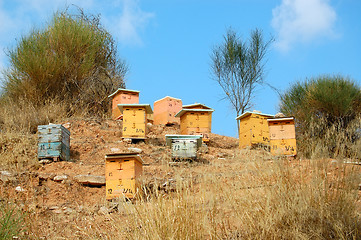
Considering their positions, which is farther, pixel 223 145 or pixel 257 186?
pixel 223 145

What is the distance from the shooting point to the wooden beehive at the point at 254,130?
11.3 m

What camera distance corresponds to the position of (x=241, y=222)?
3912 mm

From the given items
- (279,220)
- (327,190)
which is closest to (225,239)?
(279,220)

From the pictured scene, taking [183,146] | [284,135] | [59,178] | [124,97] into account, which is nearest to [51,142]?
[59,178]

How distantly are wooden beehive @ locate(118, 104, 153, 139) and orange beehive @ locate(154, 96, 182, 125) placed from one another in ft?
12.1

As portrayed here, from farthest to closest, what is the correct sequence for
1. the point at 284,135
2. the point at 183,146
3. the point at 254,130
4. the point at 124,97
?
the point at 124,97 → the point at 254,130 → the point at 284,135 → the point at 183,146

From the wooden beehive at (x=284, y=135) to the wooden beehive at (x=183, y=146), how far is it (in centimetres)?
207

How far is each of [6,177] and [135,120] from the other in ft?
13.5

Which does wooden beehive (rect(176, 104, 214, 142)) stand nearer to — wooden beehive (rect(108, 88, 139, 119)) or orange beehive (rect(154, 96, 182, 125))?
orange beehive (rect(154, 96, 182, 125))

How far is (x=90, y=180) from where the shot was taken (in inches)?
303

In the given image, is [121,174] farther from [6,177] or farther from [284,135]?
[284,135]

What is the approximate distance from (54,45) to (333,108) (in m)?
11.4

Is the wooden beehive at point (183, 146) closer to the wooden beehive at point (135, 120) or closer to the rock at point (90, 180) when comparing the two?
the wooden beehive at point (135, 120)

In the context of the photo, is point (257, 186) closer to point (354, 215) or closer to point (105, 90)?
point (354, 215)
